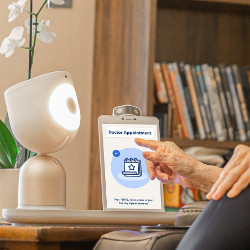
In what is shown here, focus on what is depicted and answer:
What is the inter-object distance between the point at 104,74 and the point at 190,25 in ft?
1.46

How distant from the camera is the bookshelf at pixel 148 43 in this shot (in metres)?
2.44

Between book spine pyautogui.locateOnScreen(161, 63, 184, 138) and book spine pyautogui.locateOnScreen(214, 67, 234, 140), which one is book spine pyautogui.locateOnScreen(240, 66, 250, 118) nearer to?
book spine pyautogui.locateOnScreen(214, 67, 234, 140)

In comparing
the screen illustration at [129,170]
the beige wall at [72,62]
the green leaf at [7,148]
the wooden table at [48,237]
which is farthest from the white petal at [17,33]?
the wooden table at [48,237]

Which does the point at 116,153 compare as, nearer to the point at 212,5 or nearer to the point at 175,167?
the point at 175,167

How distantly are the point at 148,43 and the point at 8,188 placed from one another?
3.12ft

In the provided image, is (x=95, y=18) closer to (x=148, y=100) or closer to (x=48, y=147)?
(x=148, y=100)

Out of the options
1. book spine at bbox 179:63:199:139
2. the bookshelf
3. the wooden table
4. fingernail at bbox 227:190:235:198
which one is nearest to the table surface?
the wooden table

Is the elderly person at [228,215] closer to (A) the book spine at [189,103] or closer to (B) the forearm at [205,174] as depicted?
(B) the forearm at [205,174]

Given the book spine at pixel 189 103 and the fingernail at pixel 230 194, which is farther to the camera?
the book spine at pixel 189 103

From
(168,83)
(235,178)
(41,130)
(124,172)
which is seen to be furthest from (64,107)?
(168,83)

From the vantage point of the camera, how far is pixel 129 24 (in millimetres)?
2562

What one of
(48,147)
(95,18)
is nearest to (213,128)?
(95,18)

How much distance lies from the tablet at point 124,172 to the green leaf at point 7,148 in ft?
0.85

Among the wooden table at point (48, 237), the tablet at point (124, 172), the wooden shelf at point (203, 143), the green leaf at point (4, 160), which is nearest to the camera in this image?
the wooden table at point (48, 237)
